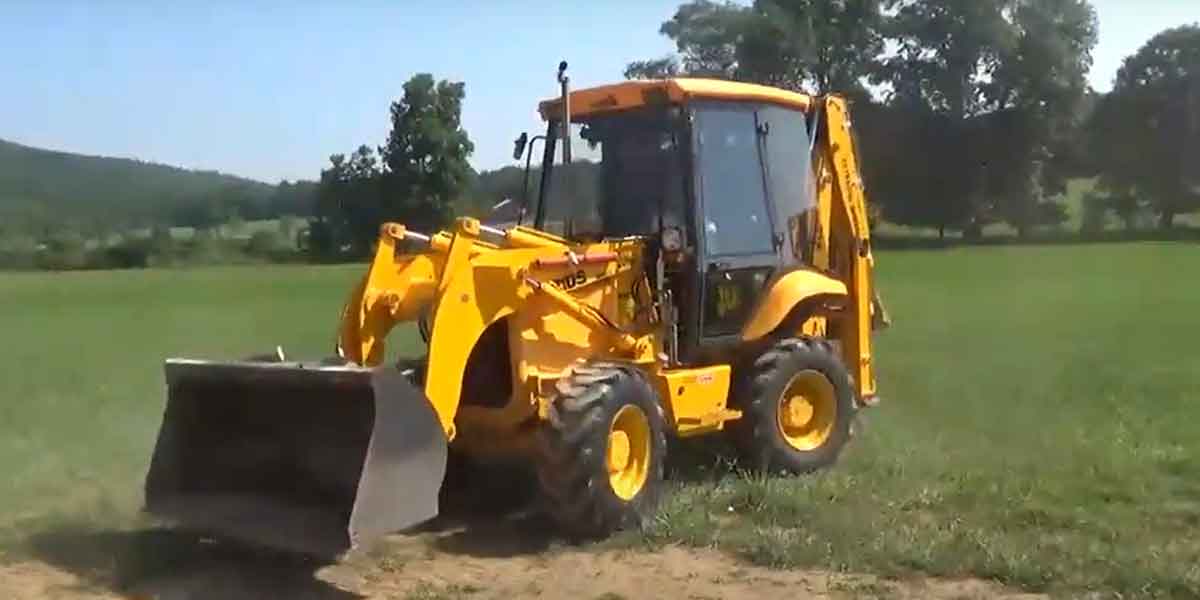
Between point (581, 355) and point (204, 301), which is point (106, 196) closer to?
point (204, 301)

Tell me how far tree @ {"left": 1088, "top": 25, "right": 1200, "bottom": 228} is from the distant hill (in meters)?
37.4

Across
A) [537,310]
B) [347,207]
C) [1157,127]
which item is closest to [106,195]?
[347,207]

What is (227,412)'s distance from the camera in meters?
8.49

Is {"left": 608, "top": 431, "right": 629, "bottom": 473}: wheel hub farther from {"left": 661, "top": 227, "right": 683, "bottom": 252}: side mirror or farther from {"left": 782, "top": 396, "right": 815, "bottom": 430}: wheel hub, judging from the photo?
{"left": 782, "top": 396, "right": 815, "bottom": 430}: wheel hub

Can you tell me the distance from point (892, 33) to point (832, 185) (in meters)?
58.3

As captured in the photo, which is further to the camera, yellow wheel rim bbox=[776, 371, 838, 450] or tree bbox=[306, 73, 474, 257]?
tree bbox=[306, 73, 474, 257]

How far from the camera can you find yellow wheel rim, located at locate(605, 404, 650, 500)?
342 inches

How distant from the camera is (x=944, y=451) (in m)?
11.1

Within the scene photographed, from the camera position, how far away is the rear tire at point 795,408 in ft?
32.8

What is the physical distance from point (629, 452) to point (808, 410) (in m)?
2.14

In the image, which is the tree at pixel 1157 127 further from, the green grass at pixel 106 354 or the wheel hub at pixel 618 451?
the wheel hub at pixel 618 451

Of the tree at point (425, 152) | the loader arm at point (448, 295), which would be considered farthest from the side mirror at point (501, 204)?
the tree at point (425, 152)

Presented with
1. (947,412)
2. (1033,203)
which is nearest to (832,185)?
(947,412)

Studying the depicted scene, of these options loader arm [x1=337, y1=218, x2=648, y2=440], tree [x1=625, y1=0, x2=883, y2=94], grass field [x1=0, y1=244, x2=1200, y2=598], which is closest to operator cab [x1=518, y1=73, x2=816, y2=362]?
loader arm [x1=337, y1=218, x2=648, y2=440]
